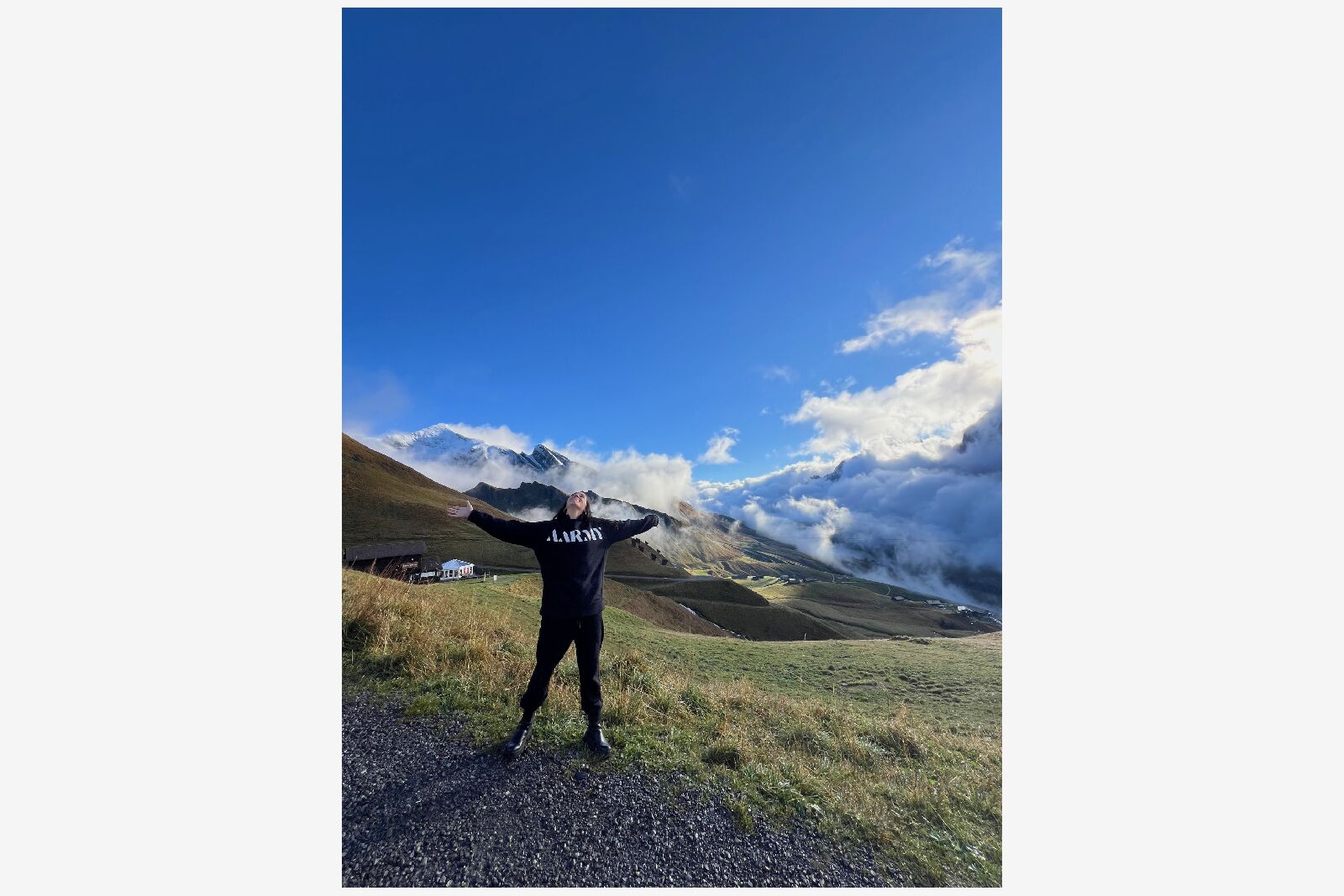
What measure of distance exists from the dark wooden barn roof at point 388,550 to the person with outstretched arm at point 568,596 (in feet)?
137

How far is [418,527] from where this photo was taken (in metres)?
54.5

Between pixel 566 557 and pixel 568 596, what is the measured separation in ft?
1.04

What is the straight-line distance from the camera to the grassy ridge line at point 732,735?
11.9 feet

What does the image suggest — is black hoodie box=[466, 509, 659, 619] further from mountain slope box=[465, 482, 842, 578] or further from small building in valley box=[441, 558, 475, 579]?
mountain slope box=[465, 482, 842, 578]

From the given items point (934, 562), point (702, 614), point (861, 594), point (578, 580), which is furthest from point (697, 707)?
point (934, 562)

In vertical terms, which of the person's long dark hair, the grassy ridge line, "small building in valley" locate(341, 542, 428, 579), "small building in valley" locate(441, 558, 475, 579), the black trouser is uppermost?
the person's long dark hair

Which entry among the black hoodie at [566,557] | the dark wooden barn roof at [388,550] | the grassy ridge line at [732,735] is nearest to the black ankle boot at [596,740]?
the grassy ridge line at [732,735]

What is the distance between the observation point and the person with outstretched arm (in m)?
3.80

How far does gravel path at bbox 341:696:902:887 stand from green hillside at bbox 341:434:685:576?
32.2 meters

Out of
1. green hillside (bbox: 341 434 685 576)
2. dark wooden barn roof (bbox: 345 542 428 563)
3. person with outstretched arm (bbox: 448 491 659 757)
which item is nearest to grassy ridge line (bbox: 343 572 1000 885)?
person with outstretched arm (bbox: 448 491 659 757)

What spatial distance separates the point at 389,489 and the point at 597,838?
263ft

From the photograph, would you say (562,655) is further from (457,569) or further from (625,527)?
(457,569)

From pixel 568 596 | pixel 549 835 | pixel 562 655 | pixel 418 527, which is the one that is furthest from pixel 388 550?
pixel 549 835

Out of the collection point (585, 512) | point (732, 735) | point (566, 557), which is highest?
point (585, 512)
